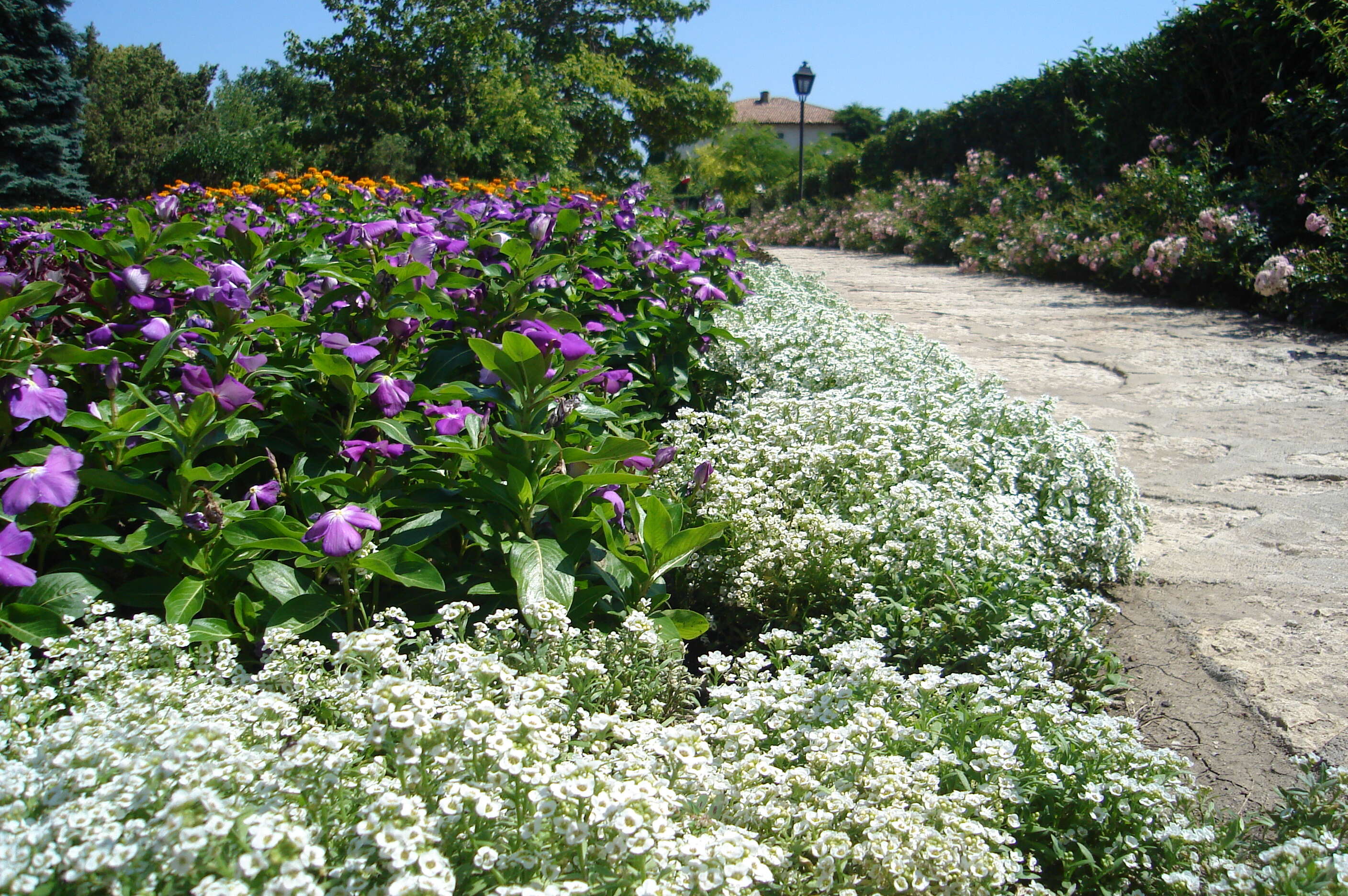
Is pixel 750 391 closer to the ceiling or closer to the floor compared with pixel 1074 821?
closer to the ceiling

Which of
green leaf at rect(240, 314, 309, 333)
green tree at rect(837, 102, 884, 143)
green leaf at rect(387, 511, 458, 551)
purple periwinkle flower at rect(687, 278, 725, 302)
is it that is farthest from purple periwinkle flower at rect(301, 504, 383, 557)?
green tree at rect(837, 102, 884, 143)

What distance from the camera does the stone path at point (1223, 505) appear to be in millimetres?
2131

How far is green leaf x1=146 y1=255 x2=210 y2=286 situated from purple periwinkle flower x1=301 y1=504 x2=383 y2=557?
0.83 metres

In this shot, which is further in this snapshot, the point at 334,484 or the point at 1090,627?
the point at 1090,627

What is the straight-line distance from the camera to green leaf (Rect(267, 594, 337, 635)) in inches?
68.8

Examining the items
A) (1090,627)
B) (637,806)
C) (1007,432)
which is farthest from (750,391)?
(637,806)

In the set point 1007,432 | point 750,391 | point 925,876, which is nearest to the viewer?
point 925,876

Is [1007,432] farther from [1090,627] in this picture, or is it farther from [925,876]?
[925,876]

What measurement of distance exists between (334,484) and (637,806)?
1260 millimetres

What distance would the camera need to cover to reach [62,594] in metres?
1.68

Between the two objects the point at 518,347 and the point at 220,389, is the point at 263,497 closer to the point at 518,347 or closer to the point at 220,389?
the point at 220,389

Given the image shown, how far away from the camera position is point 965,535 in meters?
2.56

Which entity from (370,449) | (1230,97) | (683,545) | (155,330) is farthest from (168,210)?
(1230,97)

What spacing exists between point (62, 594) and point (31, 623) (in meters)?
0.08
